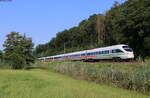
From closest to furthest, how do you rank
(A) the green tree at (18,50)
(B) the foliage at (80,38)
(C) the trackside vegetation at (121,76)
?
(C) the trackside vegetation at (121,76) < (A) the green tree at (18,50) < (B) the foliage at (80,38)

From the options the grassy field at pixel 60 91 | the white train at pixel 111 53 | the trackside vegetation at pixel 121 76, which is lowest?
the grassy field at pixel 60 91

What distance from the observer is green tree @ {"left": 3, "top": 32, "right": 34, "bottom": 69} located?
36.5 meters

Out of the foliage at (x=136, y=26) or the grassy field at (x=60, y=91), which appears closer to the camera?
the grassy field at (x=60, y=91)

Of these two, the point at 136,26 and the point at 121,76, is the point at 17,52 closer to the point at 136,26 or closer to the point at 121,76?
the point at 136,26

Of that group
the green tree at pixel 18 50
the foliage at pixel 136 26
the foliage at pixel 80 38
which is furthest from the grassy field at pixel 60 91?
the foliage at pixel 80 38

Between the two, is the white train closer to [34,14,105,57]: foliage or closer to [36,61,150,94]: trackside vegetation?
[36,61,150,94]: trackside vegetation

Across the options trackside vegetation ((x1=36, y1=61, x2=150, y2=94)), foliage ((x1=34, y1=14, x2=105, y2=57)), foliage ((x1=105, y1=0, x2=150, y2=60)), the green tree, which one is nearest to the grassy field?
trackside vegetation ((x1=36, y1=61, x2=150, y2=94))

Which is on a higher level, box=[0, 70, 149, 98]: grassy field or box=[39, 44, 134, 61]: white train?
box=[39, 44, 134, 61]: white train

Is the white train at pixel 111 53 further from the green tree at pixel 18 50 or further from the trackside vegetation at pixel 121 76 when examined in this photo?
the green tree at pixel 18 50

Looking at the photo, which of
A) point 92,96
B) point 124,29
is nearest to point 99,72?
point 92,96

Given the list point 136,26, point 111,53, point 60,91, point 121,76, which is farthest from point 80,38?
point 60,91

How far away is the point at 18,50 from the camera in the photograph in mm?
37594

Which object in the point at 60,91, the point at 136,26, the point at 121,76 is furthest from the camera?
the point at 136,26

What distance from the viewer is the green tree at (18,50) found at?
3647 centimetres
